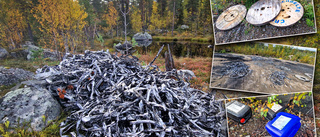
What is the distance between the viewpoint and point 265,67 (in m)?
1.79

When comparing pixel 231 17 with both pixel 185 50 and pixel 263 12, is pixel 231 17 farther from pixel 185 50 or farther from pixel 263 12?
pixel 185 50

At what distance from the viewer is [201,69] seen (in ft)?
31.5

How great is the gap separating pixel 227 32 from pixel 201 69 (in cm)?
809

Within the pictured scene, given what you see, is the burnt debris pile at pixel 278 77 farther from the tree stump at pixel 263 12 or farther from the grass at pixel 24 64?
the grass at pixel 24 64

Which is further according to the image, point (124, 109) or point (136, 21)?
point (136, 21)

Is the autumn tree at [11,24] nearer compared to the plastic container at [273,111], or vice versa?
the plastic container at [273,111]

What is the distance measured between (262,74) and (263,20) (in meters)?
0.67

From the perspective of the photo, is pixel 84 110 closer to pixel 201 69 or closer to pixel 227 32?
pixel 227 32

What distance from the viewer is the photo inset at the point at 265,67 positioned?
1.65m

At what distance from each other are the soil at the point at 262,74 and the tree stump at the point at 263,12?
1.44 feet

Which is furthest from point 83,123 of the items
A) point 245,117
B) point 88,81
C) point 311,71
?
point 311,71

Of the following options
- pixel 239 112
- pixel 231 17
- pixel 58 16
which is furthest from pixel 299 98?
pixel 58 16

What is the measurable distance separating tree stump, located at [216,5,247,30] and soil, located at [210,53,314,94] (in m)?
0.38

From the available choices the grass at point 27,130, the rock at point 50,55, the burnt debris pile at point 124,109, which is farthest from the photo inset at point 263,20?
the rock at point 50,55
